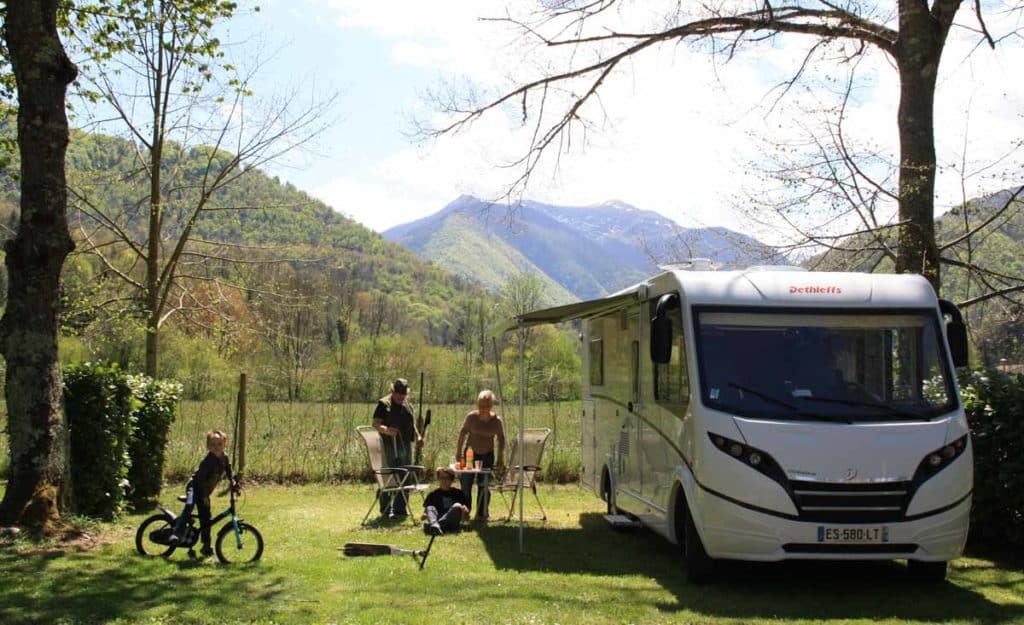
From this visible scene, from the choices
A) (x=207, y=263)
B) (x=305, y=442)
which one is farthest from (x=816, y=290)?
(x=207, y=263)

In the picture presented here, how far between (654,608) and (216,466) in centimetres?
405

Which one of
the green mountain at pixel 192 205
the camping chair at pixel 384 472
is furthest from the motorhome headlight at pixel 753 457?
the green mountain at pixel 192 205

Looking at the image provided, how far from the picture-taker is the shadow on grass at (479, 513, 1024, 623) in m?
7.00

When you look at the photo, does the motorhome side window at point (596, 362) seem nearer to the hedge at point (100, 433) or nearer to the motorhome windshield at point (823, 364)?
the motorhome windshield at point (823, 364)

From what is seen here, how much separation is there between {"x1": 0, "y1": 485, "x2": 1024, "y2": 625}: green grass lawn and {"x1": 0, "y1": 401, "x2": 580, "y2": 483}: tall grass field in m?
6.12

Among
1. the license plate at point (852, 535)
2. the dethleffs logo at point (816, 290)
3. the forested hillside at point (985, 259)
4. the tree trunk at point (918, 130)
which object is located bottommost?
the license plate at point (852, 535)

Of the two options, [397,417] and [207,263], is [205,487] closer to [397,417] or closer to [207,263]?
[397,417]

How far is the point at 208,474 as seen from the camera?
875 centimetres

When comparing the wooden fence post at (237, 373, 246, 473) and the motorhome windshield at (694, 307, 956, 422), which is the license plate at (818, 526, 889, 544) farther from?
the wooden fence post at (237, 373, 246, 473)

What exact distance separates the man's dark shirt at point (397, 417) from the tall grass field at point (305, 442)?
426 cm

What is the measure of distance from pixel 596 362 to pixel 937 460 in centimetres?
529

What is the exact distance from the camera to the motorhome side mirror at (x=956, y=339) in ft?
26.2

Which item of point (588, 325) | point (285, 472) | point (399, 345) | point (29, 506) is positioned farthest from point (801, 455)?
point (399, 345)

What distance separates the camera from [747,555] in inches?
288
